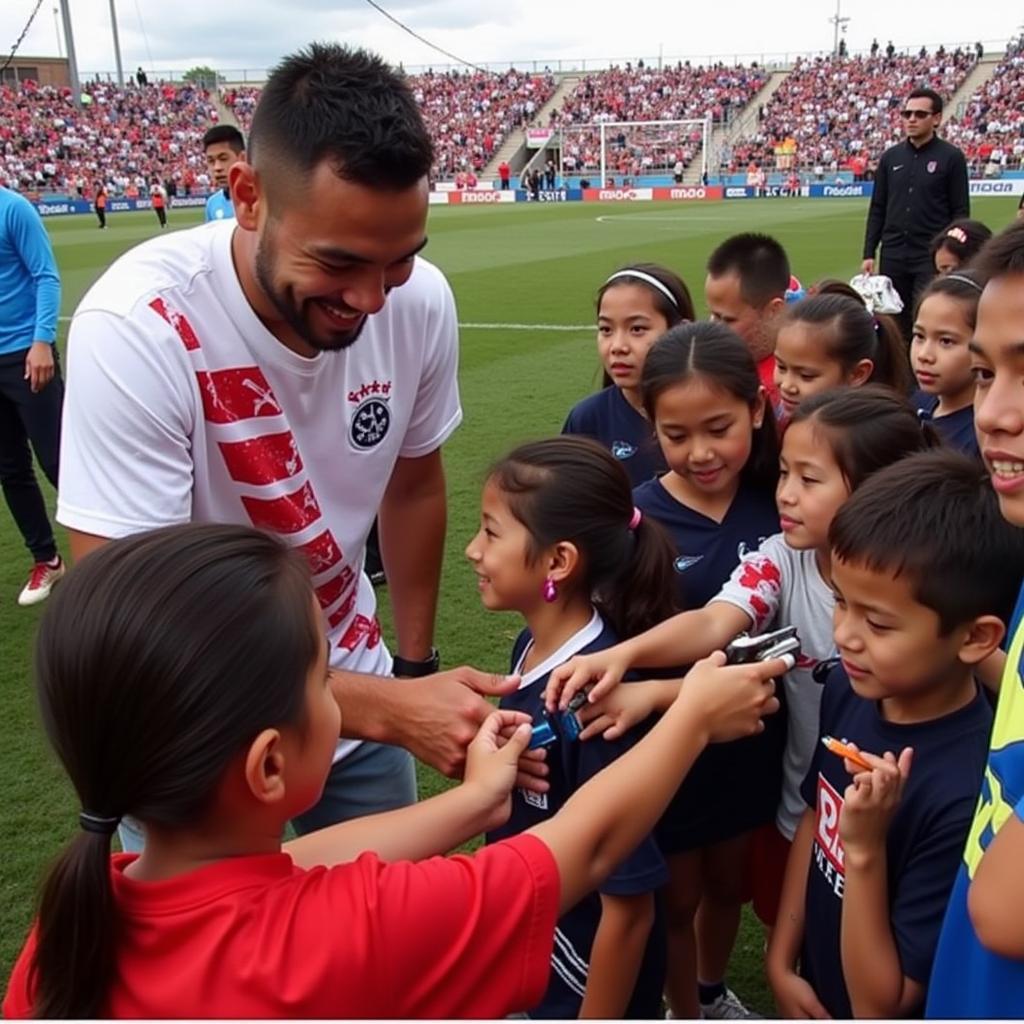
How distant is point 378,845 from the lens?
162cm

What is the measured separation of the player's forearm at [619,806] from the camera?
1.46 meters

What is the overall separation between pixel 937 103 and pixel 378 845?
883 centimetres

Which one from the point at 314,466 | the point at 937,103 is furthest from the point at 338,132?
the point at 937,103

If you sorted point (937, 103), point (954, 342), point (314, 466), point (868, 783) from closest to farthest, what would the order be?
point (868, 783), point (314, 466), point (954, 342), point (937, 103)

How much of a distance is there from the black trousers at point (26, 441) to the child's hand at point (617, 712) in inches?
174

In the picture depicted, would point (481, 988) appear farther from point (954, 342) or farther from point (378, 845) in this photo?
point (954, 342)

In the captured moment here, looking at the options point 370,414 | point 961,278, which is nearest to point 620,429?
point 961,278

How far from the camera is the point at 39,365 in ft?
16.9

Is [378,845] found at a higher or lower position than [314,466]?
lower

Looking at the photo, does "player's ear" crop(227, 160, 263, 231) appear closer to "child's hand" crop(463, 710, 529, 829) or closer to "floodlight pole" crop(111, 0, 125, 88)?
"child's hand" crop(463, 710, 529, 829)

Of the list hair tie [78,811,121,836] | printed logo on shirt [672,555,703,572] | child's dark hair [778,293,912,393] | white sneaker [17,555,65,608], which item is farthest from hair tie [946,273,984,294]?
white sneaker [17,555,65,608]

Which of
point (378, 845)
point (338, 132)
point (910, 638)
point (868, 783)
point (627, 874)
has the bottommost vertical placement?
point (627, 874)

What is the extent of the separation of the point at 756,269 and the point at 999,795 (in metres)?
3.29

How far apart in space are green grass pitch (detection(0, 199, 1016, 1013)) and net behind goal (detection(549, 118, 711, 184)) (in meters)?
12.8
